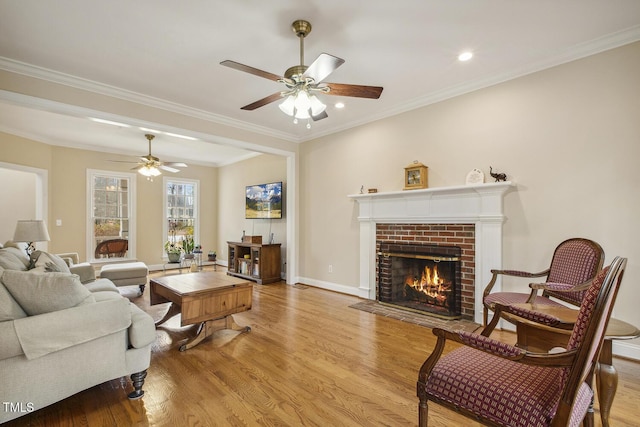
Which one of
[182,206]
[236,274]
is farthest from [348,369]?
[182,206]

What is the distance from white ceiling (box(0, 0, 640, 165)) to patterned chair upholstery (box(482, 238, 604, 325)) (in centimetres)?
180

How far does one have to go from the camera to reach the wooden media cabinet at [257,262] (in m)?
5.68

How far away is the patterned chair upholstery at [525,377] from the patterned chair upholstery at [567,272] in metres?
1.08

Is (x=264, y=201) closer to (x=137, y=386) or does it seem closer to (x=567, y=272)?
(x=137, y=386)

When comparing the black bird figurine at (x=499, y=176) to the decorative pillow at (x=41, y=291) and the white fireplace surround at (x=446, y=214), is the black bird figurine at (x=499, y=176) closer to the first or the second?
the white fireplace surround at (x=446, y=214)

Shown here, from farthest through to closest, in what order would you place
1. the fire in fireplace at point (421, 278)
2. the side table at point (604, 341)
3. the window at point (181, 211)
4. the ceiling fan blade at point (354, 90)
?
the window at point (181, 211) < the fire in fireplace at point (421, 278) < the ceiling fan blade at point (354, 90) < the side table at point (604, 341)

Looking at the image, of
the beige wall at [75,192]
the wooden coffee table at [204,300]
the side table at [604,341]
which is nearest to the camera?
the side table at [604,341]

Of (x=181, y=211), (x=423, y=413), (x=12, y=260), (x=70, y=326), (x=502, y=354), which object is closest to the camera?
(x=502, y=354)

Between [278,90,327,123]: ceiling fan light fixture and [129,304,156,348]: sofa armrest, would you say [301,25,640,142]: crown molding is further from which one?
[129,304,156,348]: sofa armrest

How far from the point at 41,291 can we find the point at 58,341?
32 cm

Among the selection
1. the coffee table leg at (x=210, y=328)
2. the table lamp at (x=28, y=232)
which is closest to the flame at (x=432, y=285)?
the coffee table leg at (x=210, y=328)

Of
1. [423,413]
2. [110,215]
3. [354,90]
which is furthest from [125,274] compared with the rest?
[423,413]

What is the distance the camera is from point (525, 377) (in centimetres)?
132

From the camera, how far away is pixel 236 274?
6.24 m
